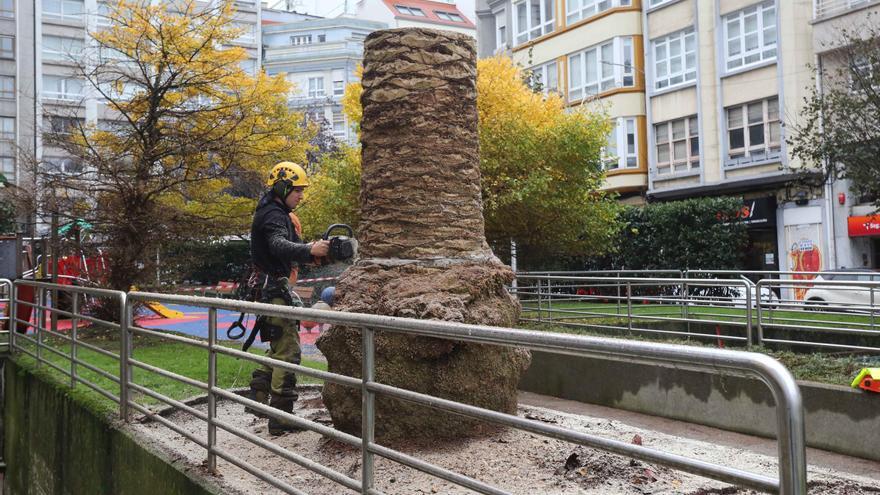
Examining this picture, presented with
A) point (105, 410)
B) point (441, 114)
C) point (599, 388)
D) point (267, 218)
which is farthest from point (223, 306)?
point (599, 388)

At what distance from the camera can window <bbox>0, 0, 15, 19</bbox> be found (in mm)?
53969

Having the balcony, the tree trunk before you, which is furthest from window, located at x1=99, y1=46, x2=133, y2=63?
the balcony

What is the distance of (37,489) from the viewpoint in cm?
824

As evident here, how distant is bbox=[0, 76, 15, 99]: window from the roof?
33.0m

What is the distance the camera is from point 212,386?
4.75 m

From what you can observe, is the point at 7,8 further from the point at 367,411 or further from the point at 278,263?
the point at 367,411

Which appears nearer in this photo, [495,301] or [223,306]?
[223,306]

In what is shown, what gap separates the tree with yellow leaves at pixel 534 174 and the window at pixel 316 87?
1937 inches

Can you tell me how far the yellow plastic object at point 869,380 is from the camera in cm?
732

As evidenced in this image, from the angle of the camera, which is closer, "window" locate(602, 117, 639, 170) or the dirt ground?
the dirt ground

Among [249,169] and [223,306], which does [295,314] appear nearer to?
[223,306]

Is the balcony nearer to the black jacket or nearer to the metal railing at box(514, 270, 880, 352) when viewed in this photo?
the metal railing at box(514, 270, 880, 352)

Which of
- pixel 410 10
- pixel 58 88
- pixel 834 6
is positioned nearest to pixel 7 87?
pixel 58 88

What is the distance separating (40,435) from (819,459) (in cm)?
726
